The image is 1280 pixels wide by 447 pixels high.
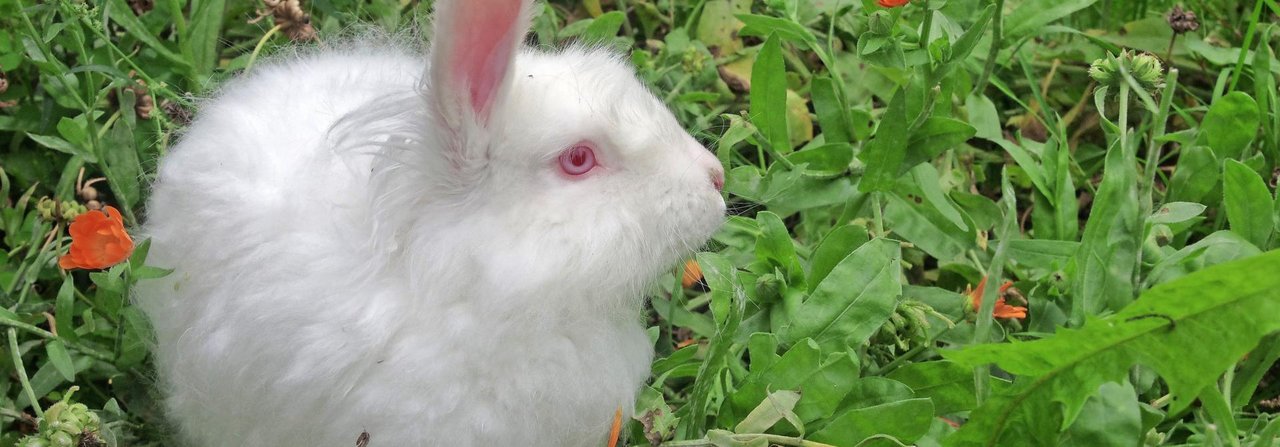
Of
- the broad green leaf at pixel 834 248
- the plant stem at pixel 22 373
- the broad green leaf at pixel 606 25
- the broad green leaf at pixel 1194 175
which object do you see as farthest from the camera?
the broad green leaf at pixel 606 25

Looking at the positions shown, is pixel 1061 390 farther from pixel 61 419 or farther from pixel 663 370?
pixel 61 419

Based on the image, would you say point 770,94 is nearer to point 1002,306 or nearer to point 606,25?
point 606,25

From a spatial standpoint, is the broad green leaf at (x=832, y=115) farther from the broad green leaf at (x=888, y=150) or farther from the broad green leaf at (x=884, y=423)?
the broad green leaf at (x=884, y=423)

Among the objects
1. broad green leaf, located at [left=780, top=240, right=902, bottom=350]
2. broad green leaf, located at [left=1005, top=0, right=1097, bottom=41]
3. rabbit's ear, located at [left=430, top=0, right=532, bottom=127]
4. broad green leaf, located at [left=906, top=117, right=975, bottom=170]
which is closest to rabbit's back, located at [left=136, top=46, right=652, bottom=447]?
rabbit's ear, located at [left=430, top=0, right=532, bottom=127]

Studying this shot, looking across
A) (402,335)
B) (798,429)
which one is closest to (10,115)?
(402,335)

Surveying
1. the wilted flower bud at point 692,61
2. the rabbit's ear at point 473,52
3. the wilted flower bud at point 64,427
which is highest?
the rabbit's ear at point 473,52

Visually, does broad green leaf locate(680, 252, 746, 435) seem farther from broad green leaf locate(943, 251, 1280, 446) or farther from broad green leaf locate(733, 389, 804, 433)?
broad green leaf locate(943, 251, 1280, 446)

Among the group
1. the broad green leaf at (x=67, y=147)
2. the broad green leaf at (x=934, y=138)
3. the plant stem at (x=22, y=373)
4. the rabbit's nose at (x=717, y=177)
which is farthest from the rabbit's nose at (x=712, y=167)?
the broad green leaf at (x=67, y=147)
